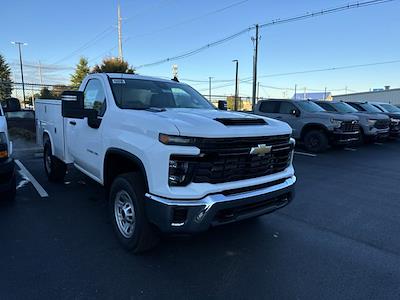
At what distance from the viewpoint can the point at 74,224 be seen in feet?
14.9

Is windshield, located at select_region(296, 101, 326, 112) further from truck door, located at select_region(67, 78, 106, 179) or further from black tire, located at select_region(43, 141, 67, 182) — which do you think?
truck door, located at select_region(67, 78, 106, 179)

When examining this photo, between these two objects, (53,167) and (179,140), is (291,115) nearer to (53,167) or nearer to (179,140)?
(53,167)

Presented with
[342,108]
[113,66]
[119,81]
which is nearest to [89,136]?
[119,81]

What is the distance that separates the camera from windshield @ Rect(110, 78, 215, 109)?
426cm

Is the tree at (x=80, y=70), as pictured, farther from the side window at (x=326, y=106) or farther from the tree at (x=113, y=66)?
the side window at (x=326, y=106)

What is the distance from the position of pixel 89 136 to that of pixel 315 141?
8966 mm

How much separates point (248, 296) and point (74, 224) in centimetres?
268

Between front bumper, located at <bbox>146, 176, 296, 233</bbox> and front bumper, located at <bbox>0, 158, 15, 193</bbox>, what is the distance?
2691 mm

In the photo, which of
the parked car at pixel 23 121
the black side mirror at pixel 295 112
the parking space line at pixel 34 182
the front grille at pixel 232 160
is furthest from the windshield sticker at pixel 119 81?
the parked car at pixel 23 121

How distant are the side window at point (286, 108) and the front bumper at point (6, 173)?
9.63 meters

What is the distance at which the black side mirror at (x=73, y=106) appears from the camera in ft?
13.6

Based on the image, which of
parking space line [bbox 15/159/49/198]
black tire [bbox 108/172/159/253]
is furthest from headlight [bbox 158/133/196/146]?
parking space line [bbox 15/159/49/198]

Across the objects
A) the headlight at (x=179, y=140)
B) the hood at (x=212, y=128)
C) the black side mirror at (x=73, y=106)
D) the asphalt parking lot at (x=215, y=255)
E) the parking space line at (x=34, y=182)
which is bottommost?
the parking space line at (x=34, y=182)

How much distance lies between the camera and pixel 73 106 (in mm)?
4223
